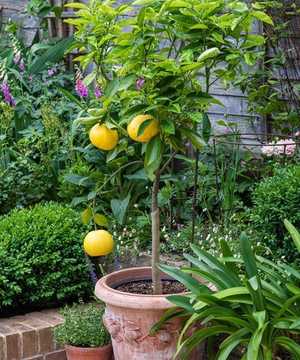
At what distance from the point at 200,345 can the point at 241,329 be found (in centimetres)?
38

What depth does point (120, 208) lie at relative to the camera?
5.34m

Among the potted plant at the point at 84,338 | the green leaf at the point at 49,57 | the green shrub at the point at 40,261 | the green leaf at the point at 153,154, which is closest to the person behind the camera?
the green leaf at the point at 153,154

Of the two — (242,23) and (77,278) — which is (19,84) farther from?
(242,23)

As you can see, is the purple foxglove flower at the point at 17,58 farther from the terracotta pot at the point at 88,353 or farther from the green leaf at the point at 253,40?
the green leaf at the point at 253,40

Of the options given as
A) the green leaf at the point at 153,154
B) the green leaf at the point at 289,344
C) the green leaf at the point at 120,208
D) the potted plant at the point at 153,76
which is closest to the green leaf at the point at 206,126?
the potted plant at the point at 153,76

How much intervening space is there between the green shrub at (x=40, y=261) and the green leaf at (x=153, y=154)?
110 centimetres

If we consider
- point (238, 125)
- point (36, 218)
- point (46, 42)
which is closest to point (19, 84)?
point (46, 42)

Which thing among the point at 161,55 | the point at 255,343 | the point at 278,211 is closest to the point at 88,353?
the point at 255,343

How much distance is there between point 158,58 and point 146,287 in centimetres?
121

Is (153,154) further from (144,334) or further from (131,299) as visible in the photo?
(144,334)

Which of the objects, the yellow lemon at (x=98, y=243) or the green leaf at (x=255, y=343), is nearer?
the green leaf at (x=255, y=343)

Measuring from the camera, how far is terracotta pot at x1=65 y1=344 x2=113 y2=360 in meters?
4.05

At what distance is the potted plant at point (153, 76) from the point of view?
3.40 metres

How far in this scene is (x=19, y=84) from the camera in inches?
266
